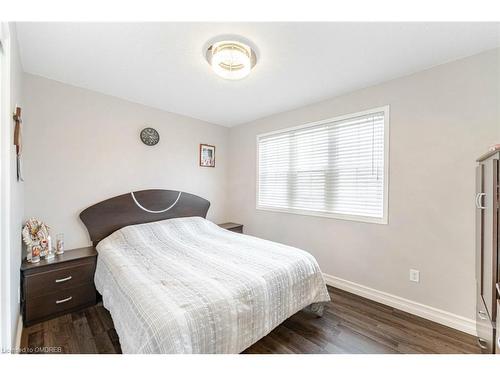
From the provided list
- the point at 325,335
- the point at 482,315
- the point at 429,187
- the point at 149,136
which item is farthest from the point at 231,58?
the point at 482,315

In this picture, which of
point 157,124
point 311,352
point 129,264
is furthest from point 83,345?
point 157,124

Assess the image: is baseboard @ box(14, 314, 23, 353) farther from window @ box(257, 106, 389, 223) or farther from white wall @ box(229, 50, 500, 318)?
white wall @ box(229, 50, 500, 318)

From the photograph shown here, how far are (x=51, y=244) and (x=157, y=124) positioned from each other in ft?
6.08

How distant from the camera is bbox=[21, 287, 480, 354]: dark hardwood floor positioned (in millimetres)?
1577

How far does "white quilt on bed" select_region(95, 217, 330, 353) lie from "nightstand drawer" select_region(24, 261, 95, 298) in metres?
0.13

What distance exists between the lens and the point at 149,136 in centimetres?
288

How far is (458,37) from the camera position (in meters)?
1.55

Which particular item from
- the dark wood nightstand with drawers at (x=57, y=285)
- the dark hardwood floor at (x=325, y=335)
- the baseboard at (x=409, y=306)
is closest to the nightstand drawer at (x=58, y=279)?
the dark wood nightstand with drawers at (x=57, y=285)

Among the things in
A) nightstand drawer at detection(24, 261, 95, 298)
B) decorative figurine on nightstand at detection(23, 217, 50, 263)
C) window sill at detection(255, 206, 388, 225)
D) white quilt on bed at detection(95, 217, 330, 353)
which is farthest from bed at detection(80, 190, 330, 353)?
A: window sill at detection(255, 206, 388, 225)

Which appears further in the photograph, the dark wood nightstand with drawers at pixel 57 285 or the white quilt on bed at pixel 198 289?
the dark wood nightstand with drawers at pixel 57 285

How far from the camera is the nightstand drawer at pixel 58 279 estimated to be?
1785mm

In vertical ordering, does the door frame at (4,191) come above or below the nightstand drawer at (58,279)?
above

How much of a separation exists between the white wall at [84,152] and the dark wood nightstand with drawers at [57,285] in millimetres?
429

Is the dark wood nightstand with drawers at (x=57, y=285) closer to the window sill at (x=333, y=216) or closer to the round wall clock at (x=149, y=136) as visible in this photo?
the round wall clock at (x=149, y=136)
